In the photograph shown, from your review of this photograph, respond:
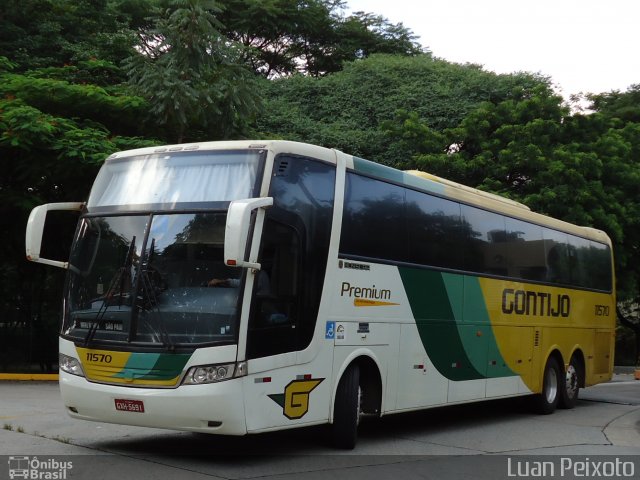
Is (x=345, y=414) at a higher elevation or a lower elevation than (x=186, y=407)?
lower

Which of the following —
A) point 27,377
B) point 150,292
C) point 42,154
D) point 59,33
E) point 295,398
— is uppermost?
point 59,33

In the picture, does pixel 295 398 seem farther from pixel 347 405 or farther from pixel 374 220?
pixel 374 220

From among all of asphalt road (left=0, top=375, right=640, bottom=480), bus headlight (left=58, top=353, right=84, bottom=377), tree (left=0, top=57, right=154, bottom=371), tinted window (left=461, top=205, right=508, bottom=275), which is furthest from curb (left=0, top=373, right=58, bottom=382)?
tinted window (left=461, top=205, right=508, bottom=275)

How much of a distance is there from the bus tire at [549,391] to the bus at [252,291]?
4.05m

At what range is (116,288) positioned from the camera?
852 centimetres

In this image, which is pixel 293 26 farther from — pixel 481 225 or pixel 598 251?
pixel 481 225

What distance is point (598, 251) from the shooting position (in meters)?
17.8

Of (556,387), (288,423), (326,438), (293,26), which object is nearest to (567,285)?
(556,387)

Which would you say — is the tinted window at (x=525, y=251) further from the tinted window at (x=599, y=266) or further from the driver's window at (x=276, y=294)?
the driver's window at (x=276, y=294)

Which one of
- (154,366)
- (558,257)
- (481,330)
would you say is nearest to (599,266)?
(558,257)

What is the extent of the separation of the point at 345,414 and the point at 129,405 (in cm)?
254

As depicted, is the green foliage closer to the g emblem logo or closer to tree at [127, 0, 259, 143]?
tree at [127, 0, 259, 143]

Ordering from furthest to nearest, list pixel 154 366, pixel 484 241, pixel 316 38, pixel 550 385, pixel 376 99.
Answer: pixel 316 38
pixel 376 99
pixel 550 385
pixel 484 241
pixel 154 366

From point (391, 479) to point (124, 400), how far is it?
107 inches
